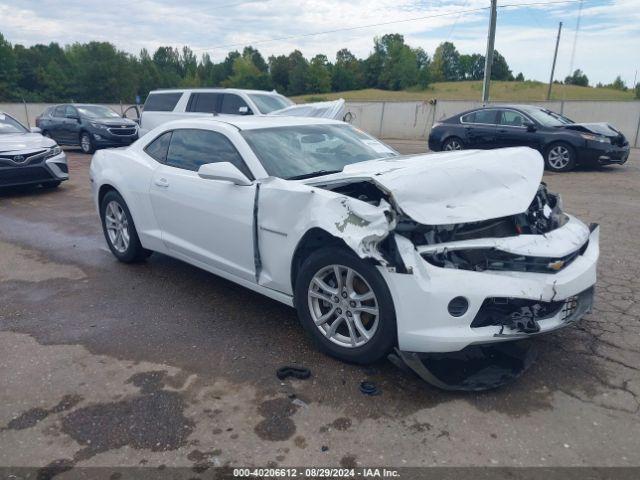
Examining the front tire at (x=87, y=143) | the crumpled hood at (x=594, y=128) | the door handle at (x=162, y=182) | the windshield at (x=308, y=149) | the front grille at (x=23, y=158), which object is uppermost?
the windshield at (x=308, y=149)

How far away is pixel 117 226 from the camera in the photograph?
5418mm

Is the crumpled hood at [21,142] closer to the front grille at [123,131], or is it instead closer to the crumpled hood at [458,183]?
the front grille at [123,131]

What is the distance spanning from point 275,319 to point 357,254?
4.49 ft

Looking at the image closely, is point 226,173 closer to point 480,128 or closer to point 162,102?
point 162,102

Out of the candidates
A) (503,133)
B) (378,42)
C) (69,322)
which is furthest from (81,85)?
(69,322)

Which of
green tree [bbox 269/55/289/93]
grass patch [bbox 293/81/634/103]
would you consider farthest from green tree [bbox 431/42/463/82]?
green tree [bbox 269/55/289/93]

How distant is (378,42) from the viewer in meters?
83.8

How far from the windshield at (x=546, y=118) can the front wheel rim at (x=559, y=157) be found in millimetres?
584

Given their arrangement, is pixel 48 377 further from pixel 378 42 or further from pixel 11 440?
pixel 378 42

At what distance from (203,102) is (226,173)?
900 cm

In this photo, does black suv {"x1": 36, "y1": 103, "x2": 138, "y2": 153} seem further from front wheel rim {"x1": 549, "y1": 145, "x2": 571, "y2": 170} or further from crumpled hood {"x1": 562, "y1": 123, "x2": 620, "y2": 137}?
crumpled hood {"x1": 562, "y1": 123, "x2": 620, "y2": 137}

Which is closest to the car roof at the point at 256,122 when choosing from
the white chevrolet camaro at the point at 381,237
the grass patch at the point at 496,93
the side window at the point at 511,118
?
the white chevrolet camaro at the point at 381,237

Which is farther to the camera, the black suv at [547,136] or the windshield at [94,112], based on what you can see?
the windshield at [94,112]

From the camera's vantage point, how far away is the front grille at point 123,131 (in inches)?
612
